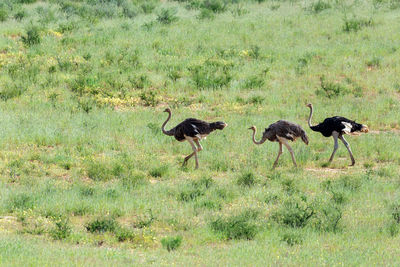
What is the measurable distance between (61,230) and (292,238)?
337 cm

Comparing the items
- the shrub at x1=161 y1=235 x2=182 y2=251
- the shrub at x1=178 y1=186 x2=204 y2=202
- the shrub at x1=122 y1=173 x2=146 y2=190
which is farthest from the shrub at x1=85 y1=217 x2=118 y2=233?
the shrub at x1=122 y1=173 x2=146 y2=190

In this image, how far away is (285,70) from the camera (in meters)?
23.3

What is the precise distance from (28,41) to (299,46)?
361 inches

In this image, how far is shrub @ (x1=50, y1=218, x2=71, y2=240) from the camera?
35.2 feet

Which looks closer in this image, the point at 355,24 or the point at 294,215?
the point at 294,215

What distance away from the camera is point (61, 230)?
1082cm

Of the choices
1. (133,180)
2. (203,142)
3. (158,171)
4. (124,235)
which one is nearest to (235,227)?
(124,235)

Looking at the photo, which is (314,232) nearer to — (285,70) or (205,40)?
(285,70)

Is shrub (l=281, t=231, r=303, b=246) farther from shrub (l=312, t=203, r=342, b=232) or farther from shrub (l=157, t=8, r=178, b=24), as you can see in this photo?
shrub (l=157, t=8, r=178, b=24)

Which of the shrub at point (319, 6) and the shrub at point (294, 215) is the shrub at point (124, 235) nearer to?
the shrub at point (294, 215)

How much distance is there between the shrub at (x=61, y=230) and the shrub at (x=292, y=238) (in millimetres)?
3154

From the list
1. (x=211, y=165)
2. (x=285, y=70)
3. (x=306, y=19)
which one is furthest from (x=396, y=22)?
(x=211, y=165)

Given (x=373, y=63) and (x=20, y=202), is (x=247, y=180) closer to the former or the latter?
(x=20, y=202)

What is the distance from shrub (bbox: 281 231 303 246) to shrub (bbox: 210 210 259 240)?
1.52ft
